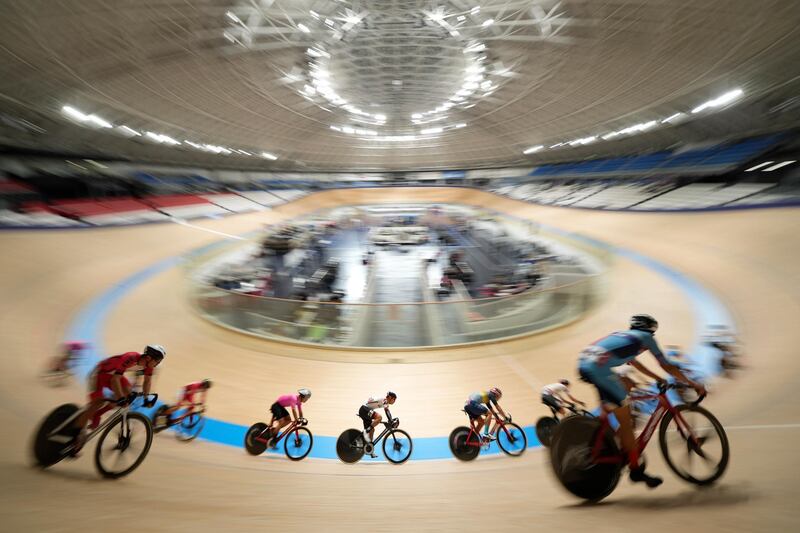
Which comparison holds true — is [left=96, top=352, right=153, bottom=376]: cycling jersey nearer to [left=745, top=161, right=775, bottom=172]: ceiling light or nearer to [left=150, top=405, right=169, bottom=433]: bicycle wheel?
[left=150, top=405, right=169, bottom=433]: bicycle wheel

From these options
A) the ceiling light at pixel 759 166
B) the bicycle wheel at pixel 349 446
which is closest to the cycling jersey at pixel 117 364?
the bicycle wheel at pixel 349 446

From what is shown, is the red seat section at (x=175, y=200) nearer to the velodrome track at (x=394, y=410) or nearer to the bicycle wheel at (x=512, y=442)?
the velodrome track at (x=394, y=410)

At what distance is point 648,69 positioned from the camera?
14.2 metres

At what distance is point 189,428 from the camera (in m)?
3.56

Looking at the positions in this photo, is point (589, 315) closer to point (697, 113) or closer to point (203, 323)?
point (203, 323)

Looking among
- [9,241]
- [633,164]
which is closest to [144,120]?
[9,241]

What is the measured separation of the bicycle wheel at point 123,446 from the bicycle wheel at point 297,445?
1123 mm

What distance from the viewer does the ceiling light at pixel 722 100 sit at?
48.7 feet

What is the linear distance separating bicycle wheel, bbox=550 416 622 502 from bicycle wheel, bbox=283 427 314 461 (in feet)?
7.20

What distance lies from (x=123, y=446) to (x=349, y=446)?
65.9 inches

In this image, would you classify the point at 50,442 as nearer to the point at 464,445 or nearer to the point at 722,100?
the point at 464,445

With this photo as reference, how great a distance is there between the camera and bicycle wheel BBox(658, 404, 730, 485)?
210 centimetres

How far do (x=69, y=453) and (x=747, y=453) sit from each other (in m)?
4.24

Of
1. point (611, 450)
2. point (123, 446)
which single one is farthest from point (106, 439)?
point (611, 450)
